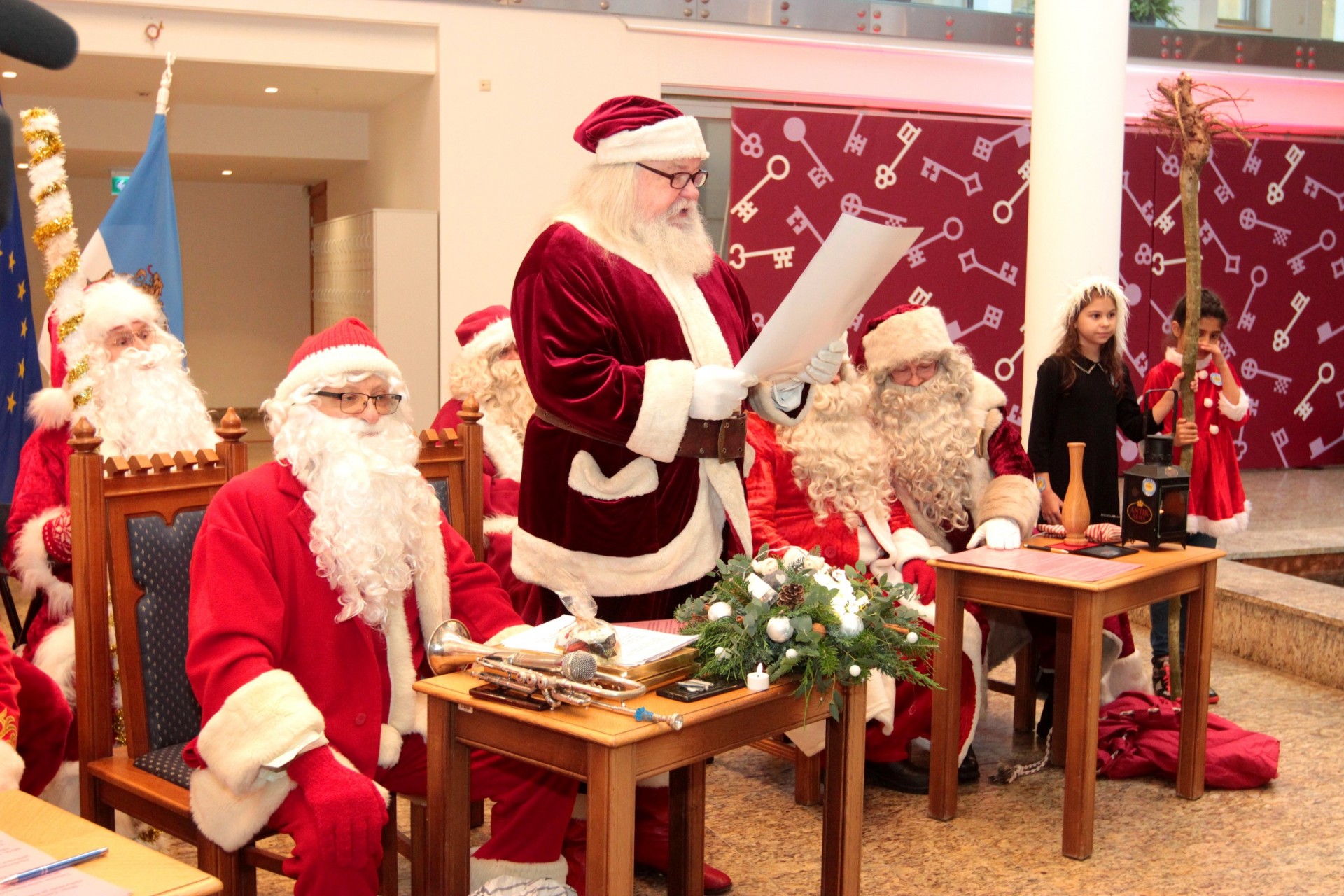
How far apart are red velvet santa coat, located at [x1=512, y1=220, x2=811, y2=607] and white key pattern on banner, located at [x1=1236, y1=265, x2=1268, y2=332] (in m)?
8.08

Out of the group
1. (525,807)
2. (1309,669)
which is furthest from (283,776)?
(1309,669)

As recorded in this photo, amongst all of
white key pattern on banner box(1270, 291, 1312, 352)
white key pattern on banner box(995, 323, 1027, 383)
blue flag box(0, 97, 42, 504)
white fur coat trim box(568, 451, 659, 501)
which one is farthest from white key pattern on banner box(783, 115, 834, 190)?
white fur coat trim box(568, 451, 659, 501)

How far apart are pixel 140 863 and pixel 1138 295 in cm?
896

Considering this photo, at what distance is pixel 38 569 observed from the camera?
3521mm

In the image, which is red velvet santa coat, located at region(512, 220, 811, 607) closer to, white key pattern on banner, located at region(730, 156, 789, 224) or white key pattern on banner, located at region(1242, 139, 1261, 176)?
white key pattern on banner, located at region(730, 156, 789, 224)

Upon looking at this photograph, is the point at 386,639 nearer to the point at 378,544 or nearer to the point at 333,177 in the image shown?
the point at 378,544

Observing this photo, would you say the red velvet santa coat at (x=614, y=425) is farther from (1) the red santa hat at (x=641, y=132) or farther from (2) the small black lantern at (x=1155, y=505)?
(2) the small black lantern at (x=1155, y=505)

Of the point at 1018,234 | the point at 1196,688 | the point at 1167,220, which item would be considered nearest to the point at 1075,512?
the point at 1196,688

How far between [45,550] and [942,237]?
658 cm

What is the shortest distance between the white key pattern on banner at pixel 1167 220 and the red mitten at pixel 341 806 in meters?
8.50

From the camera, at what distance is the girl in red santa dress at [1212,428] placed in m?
4.86

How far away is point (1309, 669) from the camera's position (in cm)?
492

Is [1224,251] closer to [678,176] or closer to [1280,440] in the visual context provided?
[1280,440]

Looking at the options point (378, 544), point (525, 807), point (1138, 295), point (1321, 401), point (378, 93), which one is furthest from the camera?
point (1321, 401)
